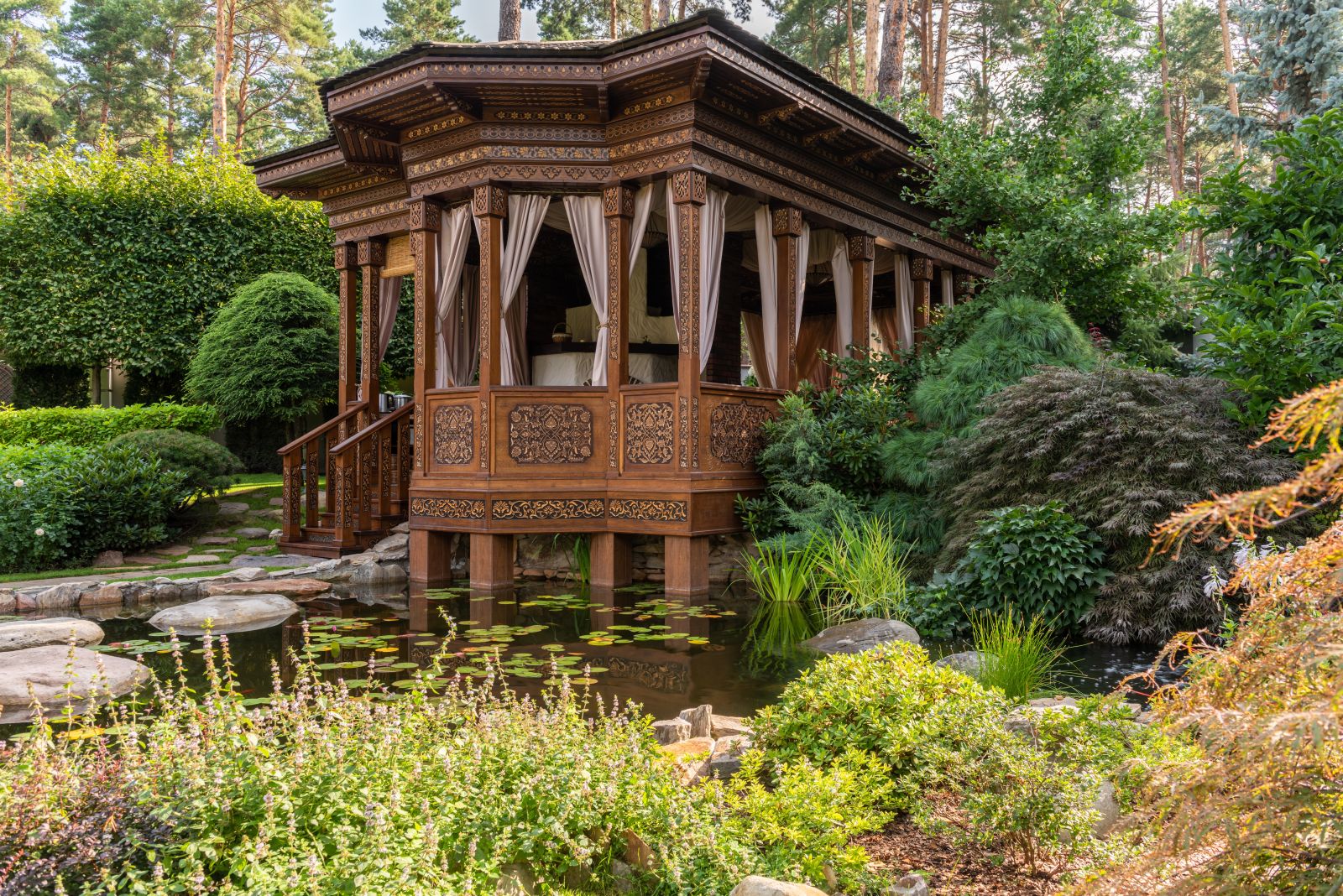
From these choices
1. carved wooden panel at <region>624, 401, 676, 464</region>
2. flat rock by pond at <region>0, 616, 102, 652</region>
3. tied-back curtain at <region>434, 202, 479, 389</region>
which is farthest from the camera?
tied-back curtain at <region>434, 202, 479, 389</region>

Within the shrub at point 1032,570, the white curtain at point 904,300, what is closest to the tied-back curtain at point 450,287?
the shrub at point 1032,570

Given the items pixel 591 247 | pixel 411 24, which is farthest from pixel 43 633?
pixel 411 24

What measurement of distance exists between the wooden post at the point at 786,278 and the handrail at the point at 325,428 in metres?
5.09

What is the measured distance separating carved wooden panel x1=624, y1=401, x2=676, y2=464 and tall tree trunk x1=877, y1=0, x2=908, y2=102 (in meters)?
8.48

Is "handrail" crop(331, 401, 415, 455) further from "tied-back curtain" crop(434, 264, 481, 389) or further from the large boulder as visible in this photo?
the large boulder

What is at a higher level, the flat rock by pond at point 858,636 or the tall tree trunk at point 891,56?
the tall tree trunk at point 891,56

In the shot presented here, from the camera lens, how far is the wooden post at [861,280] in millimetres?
10719

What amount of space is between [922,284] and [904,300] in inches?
19.8

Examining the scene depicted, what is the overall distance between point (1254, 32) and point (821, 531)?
34.1ft

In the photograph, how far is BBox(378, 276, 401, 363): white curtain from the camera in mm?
11383

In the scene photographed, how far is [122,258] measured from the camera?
1509cm

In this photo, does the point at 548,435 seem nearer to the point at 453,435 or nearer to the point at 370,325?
the point at 453,435

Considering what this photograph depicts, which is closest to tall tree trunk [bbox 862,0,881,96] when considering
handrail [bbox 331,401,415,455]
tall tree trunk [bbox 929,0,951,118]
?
tall tree trunk [bbox 929,0,951,118]

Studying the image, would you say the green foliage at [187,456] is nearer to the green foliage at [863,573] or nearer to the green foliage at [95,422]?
the green foliage at [95,422]
